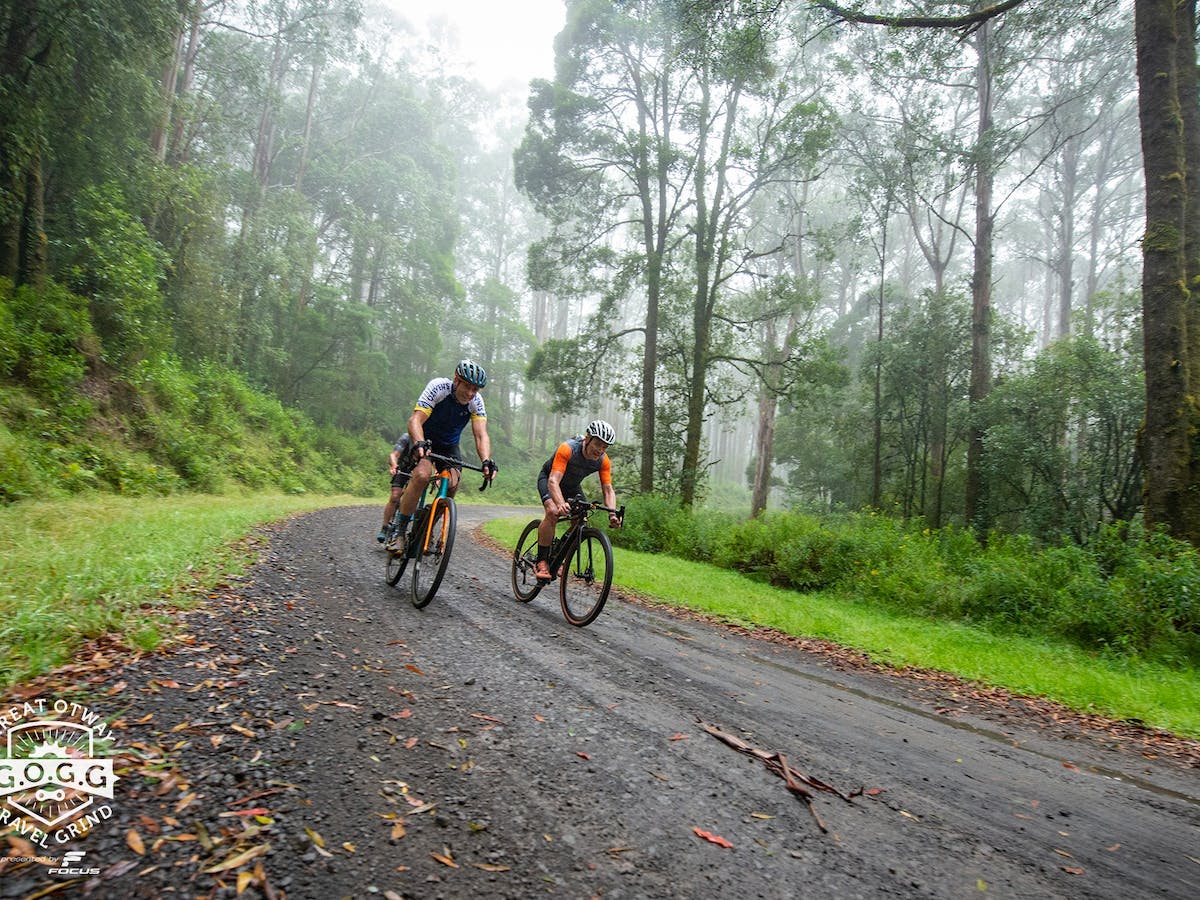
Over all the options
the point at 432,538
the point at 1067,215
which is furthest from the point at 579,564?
the point at 1067,215

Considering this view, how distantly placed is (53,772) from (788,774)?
2.91m

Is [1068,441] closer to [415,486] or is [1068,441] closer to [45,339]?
[415,486]

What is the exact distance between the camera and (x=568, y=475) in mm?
6688

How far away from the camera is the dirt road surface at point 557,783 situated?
1.76 meters

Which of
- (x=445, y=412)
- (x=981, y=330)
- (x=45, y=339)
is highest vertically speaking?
(x=981, y=330)

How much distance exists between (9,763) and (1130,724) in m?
6.85

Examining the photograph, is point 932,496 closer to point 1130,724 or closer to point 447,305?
point 1130,724

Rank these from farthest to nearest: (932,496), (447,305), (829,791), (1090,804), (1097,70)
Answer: (447,305), (1097,70), (932,496), (1090,804), (829,791)

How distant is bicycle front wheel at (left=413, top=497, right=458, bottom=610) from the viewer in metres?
5.32

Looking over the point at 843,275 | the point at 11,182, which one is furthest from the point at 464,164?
the point at 11,182

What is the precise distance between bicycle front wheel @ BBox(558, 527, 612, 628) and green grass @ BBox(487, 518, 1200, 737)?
8.18 ft

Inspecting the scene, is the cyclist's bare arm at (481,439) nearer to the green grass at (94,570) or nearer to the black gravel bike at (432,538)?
the black gravel bike at (432,538)

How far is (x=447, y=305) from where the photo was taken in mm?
35281

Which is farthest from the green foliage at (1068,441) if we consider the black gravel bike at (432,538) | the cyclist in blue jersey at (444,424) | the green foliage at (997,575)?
the black gravel bike at (432,538)
